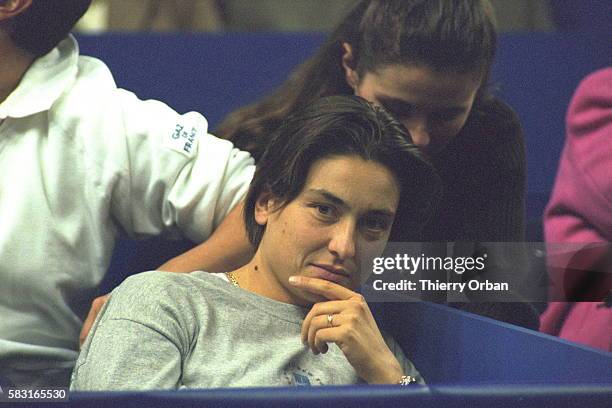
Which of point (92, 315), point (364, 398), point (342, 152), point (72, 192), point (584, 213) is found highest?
point (584, 213)

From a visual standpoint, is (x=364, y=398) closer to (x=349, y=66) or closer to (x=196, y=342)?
(x=196, y=342)

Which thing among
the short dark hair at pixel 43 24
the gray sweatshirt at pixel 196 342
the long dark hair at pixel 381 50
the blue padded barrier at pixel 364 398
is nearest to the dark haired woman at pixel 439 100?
the long dark hair at pixel 381 50

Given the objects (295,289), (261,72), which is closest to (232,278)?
(295,289)

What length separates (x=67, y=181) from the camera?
56.0 inches

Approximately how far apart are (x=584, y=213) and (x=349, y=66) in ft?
1.38

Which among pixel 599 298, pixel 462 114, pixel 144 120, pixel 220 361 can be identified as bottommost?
pixel 220 361

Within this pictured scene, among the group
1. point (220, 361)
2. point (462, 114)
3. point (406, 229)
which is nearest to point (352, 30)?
point (462, 114)

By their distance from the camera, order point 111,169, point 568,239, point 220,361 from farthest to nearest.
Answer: point 568,239 → point 111,169 → point 220,361

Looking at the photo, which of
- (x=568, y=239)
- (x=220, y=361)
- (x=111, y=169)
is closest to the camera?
(x=220, y=361)

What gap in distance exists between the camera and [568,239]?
1.54 meters

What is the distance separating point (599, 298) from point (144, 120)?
714 mm

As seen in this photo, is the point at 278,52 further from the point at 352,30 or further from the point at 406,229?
the point at 406,229

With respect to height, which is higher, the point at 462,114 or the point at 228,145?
the point at 462,114

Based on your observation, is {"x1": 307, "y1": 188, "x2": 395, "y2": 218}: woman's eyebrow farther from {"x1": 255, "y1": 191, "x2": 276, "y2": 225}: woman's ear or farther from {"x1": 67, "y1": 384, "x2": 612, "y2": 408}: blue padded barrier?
{"x1": 67, "y1": 384, "x2": 612, "y2": 408}: blue padded barrier
